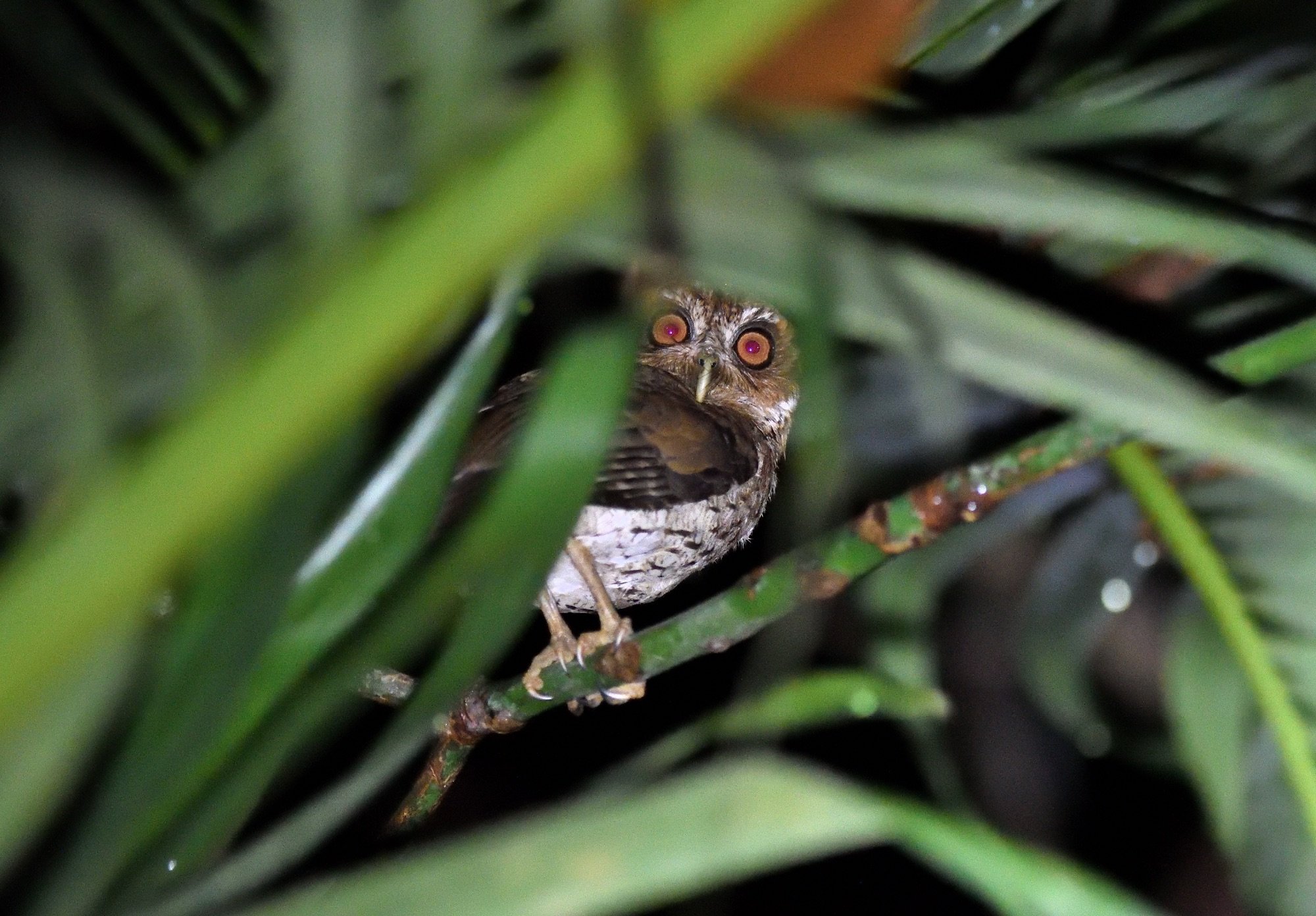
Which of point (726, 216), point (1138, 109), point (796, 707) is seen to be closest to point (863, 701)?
point (796, 707)

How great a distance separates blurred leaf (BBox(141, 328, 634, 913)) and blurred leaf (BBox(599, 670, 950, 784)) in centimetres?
6

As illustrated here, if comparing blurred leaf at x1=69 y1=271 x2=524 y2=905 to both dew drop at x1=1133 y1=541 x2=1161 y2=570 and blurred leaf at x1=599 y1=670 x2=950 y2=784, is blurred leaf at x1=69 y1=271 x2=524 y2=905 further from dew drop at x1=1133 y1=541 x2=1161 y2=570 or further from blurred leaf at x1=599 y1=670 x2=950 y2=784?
dew drop at x1=1133 y1=541 x2=1161 y2=570

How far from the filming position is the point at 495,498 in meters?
0.30

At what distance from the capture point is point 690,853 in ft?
0.65

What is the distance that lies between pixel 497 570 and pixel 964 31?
520 millimetres

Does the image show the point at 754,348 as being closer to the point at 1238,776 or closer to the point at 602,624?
the point at 602,624

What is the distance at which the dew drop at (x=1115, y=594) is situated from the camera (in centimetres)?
104

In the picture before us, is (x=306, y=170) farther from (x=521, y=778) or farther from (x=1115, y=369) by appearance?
(x=521, y=778)

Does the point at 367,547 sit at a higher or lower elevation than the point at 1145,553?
higher

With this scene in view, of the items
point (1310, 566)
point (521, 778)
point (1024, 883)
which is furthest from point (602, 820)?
point (521, 778)

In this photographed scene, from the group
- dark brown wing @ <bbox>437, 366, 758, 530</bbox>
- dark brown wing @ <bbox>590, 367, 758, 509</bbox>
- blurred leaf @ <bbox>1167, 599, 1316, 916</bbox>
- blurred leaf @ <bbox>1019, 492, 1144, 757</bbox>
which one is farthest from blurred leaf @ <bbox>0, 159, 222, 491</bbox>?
blurred leaf @ <bbox>1019, 492, 1144, 757</bbox>

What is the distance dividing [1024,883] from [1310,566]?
57 centimetres

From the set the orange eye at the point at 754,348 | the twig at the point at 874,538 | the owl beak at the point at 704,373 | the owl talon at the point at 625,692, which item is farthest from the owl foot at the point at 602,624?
the orange eye at the point at 754,348

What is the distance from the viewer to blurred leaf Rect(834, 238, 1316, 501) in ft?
0.85
